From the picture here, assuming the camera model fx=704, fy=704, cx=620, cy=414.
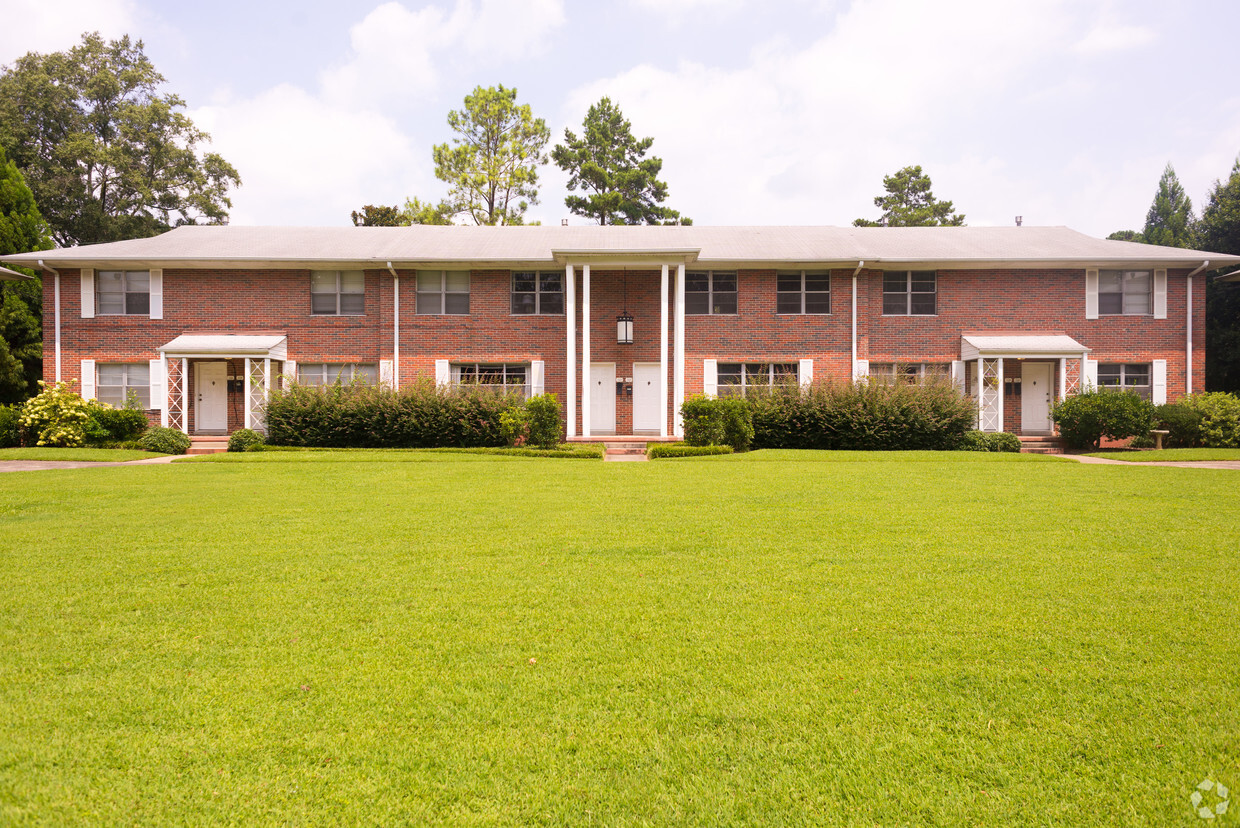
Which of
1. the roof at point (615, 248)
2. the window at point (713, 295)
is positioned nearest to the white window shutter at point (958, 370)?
the roof at point (615, 248)

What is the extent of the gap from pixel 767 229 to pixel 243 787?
76.7ft

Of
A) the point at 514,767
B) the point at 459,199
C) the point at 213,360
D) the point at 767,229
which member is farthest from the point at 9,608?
the point at 459,199

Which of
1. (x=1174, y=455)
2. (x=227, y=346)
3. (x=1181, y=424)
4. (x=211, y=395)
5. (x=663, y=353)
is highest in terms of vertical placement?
(x=227, y=346)

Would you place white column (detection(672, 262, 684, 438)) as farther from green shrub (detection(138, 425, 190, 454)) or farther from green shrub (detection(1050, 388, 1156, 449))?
green shrub (detection(138, 425, 190, 454))

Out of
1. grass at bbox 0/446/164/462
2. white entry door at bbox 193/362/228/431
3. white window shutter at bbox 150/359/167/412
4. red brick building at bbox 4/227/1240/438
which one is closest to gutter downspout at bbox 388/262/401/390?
red brick building at bbox 4/227/1240/438

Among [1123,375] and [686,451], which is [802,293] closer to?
[686,451]

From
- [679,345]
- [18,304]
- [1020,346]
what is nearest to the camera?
[679,345]

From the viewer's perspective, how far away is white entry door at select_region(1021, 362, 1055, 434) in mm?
20828

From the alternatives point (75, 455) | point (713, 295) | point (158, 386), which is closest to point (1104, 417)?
point (713, 295)

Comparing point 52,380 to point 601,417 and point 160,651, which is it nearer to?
point 601,417

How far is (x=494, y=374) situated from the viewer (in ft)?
68.5

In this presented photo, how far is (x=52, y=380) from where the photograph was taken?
65.9 feet

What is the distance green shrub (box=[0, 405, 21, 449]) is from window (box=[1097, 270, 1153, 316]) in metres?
29.8

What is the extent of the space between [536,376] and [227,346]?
8.67 m
